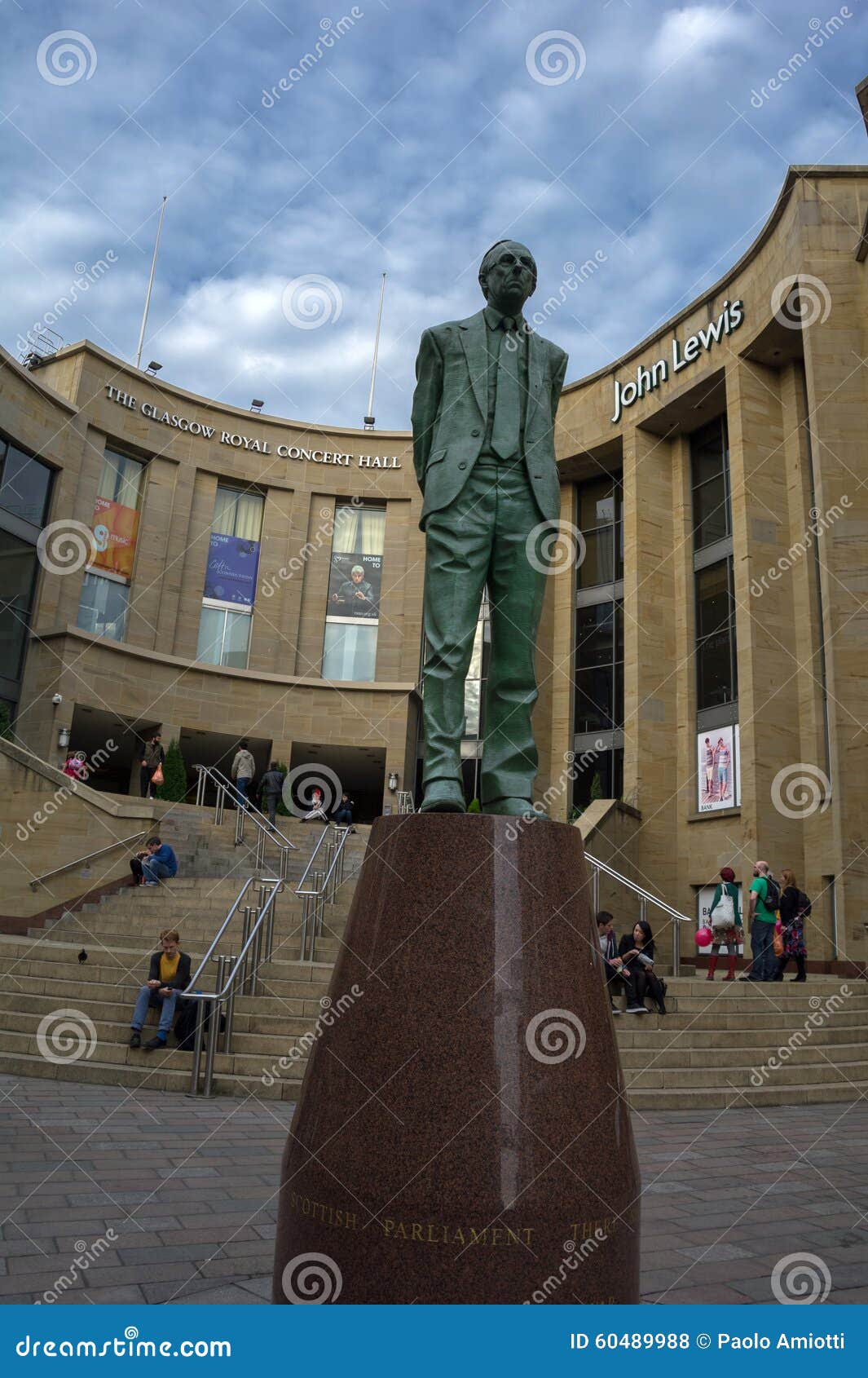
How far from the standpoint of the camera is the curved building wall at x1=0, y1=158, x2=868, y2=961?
19.6 m

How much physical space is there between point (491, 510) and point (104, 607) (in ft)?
86.6

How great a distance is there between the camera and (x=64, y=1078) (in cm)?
880

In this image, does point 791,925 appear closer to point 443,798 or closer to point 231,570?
point 443,798

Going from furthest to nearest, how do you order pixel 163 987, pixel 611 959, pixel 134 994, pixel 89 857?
pixel 89 857, pixel 611 959, pixel 134 994, pixel 163 987

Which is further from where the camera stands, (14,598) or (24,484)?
(24,484)

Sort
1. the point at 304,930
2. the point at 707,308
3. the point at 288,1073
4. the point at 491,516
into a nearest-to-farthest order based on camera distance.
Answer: the point at 491,516, the point at 288,1073, the point at 304,930, the point at 707,308

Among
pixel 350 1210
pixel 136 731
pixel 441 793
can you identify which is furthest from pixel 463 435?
pixel 136 731

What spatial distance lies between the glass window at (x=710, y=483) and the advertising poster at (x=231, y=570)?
1413cm

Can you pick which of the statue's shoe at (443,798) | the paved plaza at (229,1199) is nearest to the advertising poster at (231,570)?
the paved plaza at (229,1199)

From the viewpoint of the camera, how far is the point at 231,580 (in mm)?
31531

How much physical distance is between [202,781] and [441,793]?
63.1 feet

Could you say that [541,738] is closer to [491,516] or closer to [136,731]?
[136,731]

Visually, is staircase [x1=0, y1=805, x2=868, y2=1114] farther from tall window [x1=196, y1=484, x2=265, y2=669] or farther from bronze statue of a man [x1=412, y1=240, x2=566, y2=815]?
tall window [x1=196, y1=484, x2=265, y2=669]

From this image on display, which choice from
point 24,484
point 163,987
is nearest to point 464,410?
point 163,987
